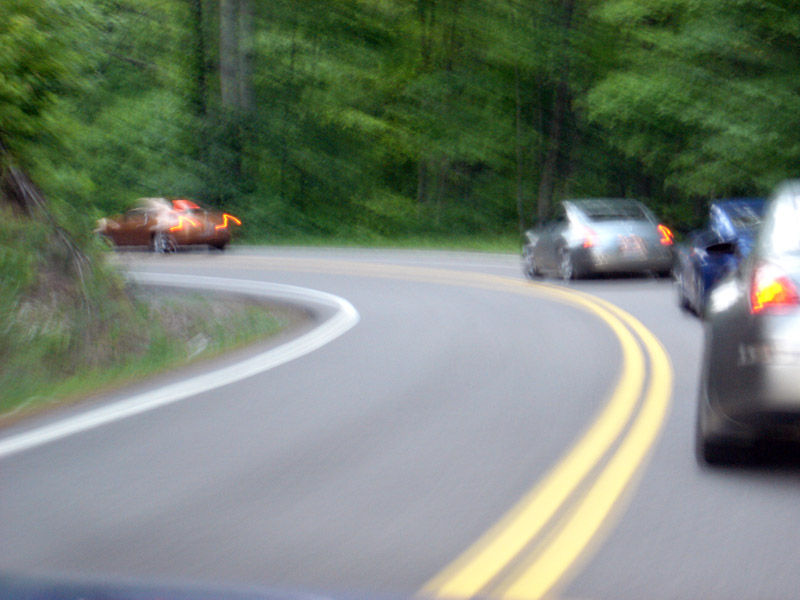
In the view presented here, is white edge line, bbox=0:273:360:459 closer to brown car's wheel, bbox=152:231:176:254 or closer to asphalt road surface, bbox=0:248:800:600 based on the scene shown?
asphalt road surface, bbox=0:248:800:600

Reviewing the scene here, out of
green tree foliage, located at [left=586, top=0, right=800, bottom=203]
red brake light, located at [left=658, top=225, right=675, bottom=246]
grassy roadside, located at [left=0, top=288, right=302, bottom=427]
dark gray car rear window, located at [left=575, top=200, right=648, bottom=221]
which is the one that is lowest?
grassy roadside, located at [left=0, top=288, right=302, bottom=427]

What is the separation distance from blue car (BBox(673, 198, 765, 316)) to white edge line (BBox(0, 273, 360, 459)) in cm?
411

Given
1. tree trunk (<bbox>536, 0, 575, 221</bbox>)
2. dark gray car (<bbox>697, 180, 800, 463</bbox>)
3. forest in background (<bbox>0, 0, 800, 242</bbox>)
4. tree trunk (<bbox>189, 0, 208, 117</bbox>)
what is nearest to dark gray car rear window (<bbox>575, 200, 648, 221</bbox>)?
forest in background (<bbox>0, 0, 800, 242</bbox>)

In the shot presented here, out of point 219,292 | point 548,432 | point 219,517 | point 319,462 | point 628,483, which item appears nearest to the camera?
point 219,517

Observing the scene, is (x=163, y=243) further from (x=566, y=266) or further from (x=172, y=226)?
(x=566, y=266)

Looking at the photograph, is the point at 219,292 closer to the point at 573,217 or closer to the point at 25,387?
the point at 573,217

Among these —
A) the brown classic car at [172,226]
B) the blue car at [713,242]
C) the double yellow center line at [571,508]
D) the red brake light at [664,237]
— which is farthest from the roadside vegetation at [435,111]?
the double yellow center line at [571,508]

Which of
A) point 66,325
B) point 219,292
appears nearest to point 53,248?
point 66,325

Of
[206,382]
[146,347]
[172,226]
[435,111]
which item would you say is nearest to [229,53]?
[435,111]

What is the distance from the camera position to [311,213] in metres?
42.0

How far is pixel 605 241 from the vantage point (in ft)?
65.6

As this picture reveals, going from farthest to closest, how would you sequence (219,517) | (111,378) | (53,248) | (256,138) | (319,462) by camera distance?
1. (256,138)
2. (53,248)
3. (111,378)
4. (319,462)
5. (219,517)

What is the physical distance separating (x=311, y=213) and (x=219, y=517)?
3650 cm

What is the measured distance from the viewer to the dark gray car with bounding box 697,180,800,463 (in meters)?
5.98
